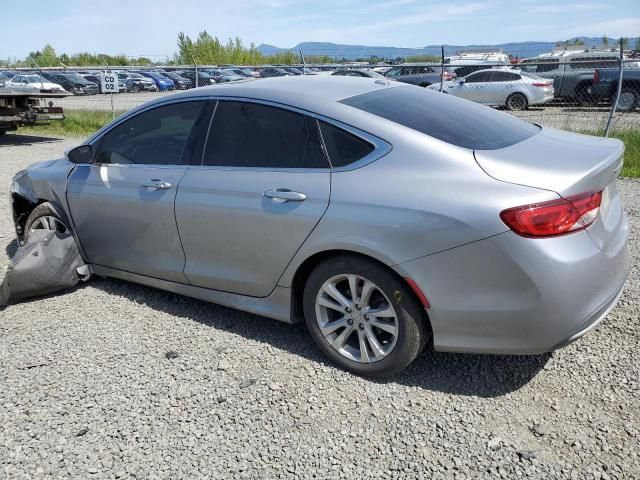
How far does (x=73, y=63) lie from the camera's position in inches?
2413

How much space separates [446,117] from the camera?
3.19 meters

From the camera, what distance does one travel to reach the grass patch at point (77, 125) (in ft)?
49.6

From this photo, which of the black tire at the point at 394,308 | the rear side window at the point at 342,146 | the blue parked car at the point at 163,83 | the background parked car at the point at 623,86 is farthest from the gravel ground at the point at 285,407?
the blue parked car at the point at 163,83

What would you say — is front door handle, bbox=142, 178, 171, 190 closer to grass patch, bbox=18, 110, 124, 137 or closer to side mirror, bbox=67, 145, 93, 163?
side mirror, bbox=67, 145, 93, 163

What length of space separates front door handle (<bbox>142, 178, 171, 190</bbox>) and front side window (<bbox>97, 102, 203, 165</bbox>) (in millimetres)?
150

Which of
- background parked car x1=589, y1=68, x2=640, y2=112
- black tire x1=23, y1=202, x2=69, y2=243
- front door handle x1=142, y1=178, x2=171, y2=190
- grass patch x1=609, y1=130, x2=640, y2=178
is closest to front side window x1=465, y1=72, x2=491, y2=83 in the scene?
background parked car x1=589, y1=68, x2=640, y2=112

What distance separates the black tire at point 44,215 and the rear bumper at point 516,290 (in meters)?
2.98

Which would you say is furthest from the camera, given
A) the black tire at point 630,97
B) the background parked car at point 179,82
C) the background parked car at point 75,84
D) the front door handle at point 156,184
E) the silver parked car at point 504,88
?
the background parked car at point 179,82

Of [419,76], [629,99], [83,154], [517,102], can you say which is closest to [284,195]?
[83,154]

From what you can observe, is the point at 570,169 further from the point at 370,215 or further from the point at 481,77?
the point at 481,77

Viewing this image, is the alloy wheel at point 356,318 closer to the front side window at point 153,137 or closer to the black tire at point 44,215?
the front side window at point 153,137

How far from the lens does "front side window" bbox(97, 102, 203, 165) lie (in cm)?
368

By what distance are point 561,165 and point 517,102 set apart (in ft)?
55.9

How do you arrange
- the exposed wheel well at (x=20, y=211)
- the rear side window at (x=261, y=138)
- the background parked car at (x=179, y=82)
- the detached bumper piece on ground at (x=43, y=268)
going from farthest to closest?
the background parked car at (x=179, y=82)
the exposed wheel well at (x=20, y=211)
the detached bumper piece on ground at (x=43, y=268)
the rear side window at (x=261, y=138)
